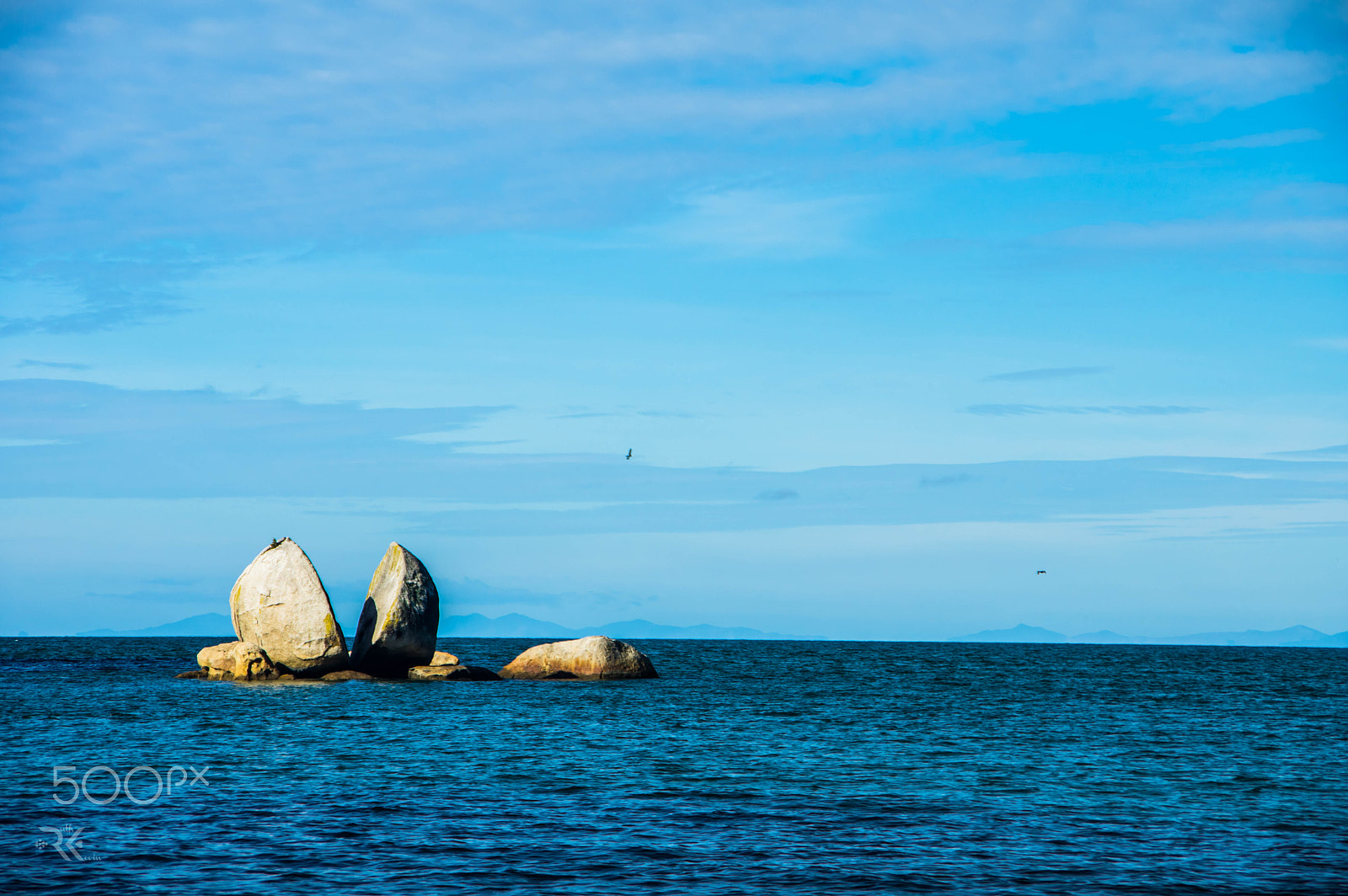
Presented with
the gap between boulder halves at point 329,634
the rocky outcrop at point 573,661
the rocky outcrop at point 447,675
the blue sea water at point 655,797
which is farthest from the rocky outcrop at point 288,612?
the rocky outcrop at point 573,661

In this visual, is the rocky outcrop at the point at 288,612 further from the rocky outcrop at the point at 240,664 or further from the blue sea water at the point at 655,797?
the blue sea water at the point at 655,797

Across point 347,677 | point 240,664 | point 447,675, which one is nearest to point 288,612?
point 347,677

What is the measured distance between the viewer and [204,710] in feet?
122

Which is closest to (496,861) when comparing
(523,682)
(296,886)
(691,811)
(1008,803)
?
(296,886)

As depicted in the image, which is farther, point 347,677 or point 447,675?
point 447,675

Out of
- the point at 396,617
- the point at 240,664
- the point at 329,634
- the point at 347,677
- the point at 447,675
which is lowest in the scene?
the point at 447,675

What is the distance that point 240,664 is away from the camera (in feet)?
163

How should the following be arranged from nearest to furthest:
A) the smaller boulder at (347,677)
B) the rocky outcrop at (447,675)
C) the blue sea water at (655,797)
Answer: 1. the blue sea water at (655,797)
2. the smaller boulder at (347,677)
3. the rocky outcrop at (447,675)

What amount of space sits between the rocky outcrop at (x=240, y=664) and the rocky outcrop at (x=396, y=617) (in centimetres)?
361

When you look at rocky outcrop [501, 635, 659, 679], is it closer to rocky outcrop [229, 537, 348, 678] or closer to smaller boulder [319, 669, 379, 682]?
smaller boulder [319, 669, 379, 682]

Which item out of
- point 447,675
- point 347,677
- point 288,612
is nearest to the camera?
point 288,612

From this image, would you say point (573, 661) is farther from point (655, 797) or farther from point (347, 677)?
point (655, 797)

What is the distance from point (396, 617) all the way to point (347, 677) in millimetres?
3254

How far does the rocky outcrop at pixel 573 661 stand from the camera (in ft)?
181
